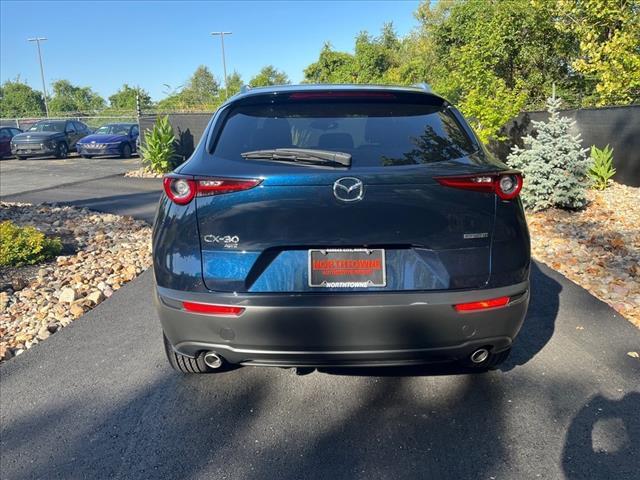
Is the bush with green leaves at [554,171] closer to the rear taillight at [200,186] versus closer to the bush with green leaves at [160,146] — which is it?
the rear taillight at [200,186]

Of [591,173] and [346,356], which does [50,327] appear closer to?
[346,356]

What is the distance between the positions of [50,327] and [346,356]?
3.00m

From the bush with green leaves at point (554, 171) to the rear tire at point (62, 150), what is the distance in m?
20.8

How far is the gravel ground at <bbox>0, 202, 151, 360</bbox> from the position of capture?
Answer: 175 inches

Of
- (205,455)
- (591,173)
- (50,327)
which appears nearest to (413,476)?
(205,455)

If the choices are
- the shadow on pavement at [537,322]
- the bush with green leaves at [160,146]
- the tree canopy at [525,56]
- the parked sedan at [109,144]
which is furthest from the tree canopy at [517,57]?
the shadow on pavement at [537,322]

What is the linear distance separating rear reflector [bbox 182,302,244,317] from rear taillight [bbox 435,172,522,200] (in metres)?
1.19

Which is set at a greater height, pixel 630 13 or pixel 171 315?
pixel 630 13

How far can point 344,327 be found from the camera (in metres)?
2.51

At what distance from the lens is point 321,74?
157 feet

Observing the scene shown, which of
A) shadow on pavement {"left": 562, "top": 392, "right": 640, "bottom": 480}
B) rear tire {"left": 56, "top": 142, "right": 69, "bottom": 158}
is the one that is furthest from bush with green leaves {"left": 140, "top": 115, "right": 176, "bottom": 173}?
shadow on pavement {"left": 562, "top": 392, "right": 640, "bottom": 480}

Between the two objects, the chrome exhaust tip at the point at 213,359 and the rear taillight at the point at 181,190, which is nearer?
the rear taillight at the point at 181,190

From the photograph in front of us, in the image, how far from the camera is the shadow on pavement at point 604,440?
7.91ft

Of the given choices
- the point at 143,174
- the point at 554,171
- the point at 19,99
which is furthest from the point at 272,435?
the point at 19,99
